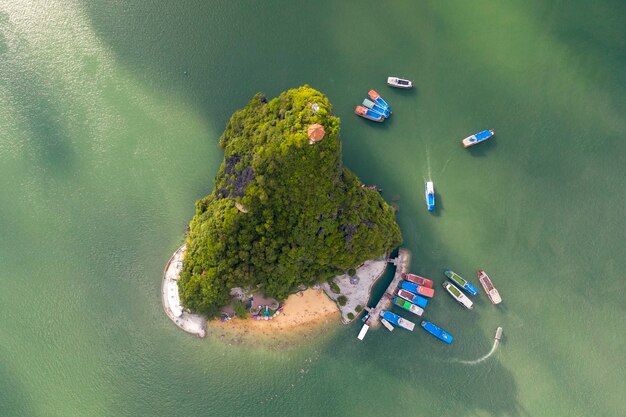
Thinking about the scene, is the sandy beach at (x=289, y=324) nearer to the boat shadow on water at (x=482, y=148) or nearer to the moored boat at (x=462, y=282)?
the moored boat at (x=462, y=282)

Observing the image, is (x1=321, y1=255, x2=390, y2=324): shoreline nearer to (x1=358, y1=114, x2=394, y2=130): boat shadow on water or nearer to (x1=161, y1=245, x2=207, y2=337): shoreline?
(x1=161, y1=245, x2=207, y2=337): shoreline

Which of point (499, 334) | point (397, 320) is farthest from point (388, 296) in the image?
point (499, 334)

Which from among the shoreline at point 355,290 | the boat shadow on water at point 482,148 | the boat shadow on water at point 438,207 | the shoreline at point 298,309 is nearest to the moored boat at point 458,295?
the shoreline at point 298,309

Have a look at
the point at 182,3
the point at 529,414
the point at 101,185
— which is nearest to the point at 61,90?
the point at 101,185

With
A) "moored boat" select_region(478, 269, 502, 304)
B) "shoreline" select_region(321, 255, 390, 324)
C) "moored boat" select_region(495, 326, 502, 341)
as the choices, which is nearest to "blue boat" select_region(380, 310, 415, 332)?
"shoreline" select_region(321, 255, 390, 324)

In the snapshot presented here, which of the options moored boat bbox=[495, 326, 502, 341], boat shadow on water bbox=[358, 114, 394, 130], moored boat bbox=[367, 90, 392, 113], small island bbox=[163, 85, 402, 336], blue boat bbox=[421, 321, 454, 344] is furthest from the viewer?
boat shadow on water bbox=[358, 114, 394, 130]

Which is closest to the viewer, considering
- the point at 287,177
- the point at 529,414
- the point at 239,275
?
the point at 287,177

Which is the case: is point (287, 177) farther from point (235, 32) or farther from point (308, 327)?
point (235, 32)

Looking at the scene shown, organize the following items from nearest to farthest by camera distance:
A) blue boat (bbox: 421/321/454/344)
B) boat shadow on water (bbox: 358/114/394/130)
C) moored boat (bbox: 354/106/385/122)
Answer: blue boat (bbox: 421/321/454/344)
moored boat (bbox: 354/106/385/122)
boat shadow on water (bbox: 358/114/394/130)
